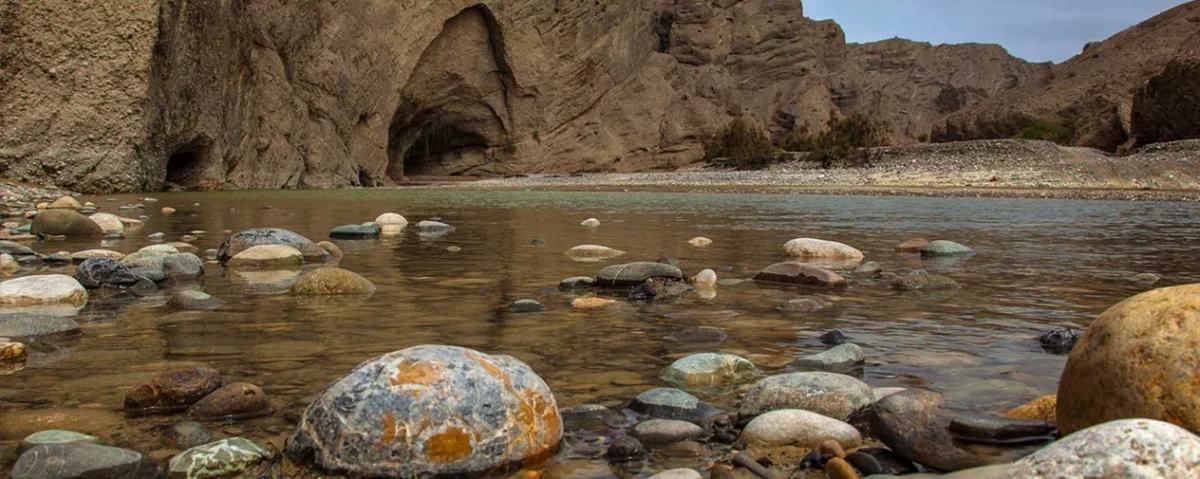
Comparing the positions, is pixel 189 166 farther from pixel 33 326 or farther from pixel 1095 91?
pixel 1095 91

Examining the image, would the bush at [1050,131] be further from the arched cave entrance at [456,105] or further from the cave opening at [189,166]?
the cave opening at [189,166]

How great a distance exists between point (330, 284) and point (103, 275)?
1389mm

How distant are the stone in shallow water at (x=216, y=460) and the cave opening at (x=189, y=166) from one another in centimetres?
2408

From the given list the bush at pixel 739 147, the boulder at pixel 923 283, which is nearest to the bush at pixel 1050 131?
the bush at pixel 739 147

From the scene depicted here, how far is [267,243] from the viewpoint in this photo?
22.8ft

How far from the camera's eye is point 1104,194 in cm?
2256

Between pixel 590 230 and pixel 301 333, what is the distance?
708cm

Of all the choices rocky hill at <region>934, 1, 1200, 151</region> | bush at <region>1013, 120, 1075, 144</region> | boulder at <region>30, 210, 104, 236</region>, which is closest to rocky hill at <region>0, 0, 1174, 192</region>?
rocky hill at <region>934, 1, 1200, 151</region>

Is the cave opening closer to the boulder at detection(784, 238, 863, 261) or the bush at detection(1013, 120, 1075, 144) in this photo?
the boulder at detection(784, 238, 863, 261)

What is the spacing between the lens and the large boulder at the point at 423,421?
2139 mm

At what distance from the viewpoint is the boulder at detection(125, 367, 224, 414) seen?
2.69 m

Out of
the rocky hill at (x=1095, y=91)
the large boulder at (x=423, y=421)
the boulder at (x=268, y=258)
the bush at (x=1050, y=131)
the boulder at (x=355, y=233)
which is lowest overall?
the boulder at (x=355, y=233)

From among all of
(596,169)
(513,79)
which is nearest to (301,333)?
(513,79)

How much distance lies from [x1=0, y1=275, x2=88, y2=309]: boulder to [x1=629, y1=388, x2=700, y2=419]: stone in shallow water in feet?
11.2
